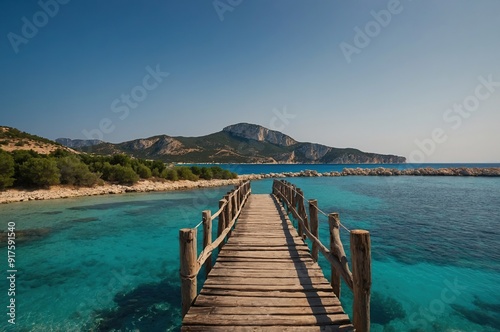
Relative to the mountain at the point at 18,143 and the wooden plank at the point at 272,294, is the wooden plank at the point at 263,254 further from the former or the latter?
the mountain at the point at 18,143

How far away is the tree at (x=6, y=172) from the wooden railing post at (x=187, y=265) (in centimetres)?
3103

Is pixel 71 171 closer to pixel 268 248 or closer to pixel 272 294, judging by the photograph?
pixel 268 248

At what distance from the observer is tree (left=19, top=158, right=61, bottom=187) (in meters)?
26.4

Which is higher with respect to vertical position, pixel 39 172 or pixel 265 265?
pixel 39 172

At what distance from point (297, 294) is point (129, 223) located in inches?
622

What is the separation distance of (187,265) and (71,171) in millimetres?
32667

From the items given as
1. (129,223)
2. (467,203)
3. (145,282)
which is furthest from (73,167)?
(467,203)

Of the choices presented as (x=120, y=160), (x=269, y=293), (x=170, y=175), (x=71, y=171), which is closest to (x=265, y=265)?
(x=269, y=293)

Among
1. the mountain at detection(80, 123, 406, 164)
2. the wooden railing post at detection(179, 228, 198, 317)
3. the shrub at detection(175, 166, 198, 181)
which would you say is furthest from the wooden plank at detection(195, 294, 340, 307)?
the mountain at detection(80, 123, 406, 164)

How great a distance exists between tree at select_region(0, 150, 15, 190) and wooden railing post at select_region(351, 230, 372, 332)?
110 ft

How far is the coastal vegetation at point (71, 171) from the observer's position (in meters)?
26.4

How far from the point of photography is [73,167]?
29.9 meters

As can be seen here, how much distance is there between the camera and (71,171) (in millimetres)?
29750

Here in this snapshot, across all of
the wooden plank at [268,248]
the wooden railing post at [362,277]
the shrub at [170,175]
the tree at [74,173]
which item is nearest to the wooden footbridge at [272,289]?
the wooden railing post at [362,277]
